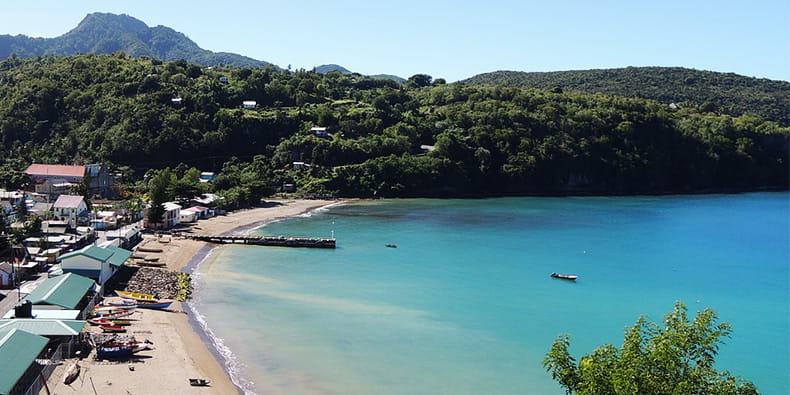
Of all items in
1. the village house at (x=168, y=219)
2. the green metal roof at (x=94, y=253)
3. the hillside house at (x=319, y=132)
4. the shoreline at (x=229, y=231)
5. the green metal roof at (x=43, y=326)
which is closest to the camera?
the green metal roof at (x=43, y=326)

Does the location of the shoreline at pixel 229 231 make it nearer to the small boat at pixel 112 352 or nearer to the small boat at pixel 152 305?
the small boat at pixel 152 305

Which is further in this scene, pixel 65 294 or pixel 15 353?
pixel 65 294

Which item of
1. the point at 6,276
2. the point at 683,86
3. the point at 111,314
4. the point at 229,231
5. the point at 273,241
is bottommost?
the point at 111,314

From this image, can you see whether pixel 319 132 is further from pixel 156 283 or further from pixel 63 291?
pixel 63 291

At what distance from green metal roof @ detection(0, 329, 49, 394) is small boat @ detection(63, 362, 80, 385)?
1164mm

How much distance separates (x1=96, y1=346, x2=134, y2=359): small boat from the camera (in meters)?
22.0

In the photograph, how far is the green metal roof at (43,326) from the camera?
2112cm

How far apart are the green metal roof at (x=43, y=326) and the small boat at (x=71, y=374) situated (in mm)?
1247

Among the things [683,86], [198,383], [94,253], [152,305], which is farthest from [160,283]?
[683,86]

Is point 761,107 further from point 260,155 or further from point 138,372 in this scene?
point 138,372

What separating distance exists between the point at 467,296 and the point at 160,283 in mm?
16830

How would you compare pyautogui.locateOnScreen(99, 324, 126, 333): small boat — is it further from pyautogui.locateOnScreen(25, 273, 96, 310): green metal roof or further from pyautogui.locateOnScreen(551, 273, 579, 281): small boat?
pyautogui.locateOnScreen(551, 273, 579, 281): small boat

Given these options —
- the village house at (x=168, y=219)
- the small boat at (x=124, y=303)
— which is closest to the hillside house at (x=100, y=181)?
the village house at (x=168, y=219)

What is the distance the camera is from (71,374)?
Result: 65.6 ft
